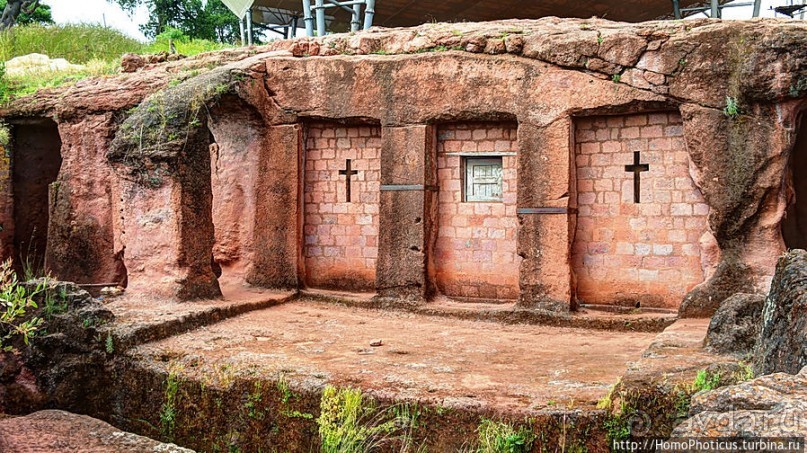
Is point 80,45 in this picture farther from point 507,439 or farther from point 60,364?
point 507,439

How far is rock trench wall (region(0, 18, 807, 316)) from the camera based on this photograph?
7.63 m

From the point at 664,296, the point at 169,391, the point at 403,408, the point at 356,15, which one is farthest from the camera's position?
the point at 356,15

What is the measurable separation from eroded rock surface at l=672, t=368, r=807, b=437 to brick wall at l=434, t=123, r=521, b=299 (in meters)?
6.00

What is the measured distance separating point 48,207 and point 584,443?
9.58 m

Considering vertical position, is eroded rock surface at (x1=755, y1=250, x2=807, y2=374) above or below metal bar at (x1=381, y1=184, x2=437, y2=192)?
below

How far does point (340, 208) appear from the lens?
9953 mm

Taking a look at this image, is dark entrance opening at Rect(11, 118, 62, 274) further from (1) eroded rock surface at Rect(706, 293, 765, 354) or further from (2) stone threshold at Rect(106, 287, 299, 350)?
(1) eroded rock surface at Rect(706, 293, 765, 354)

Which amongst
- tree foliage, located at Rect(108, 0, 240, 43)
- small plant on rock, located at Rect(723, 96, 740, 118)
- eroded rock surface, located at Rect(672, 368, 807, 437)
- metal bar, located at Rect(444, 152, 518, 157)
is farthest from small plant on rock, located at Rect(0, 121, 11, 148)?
tree foliage, located at Rect(108, 0, 240, 43)

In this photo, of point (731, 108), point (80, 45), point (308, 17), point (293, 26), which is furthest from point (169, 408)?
point (293, 26)

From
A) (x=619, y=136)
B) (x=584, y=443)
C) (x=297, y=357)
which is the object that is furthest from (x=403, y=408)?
(x=619, y=136)

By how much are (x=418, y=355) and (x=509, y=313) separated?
2.21 m

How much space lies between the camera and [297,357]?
21.2 feet

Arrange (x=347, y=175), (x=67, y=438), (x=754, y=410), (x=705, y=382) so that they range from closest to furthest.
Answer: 1. (x=754, y=410)
2. (x=67, y=438)
3. (x=705, y=382)
4. (x=347, y=175)

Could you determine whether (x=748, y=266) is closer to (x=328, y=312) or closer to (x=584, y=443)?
(x=584, y=443)
